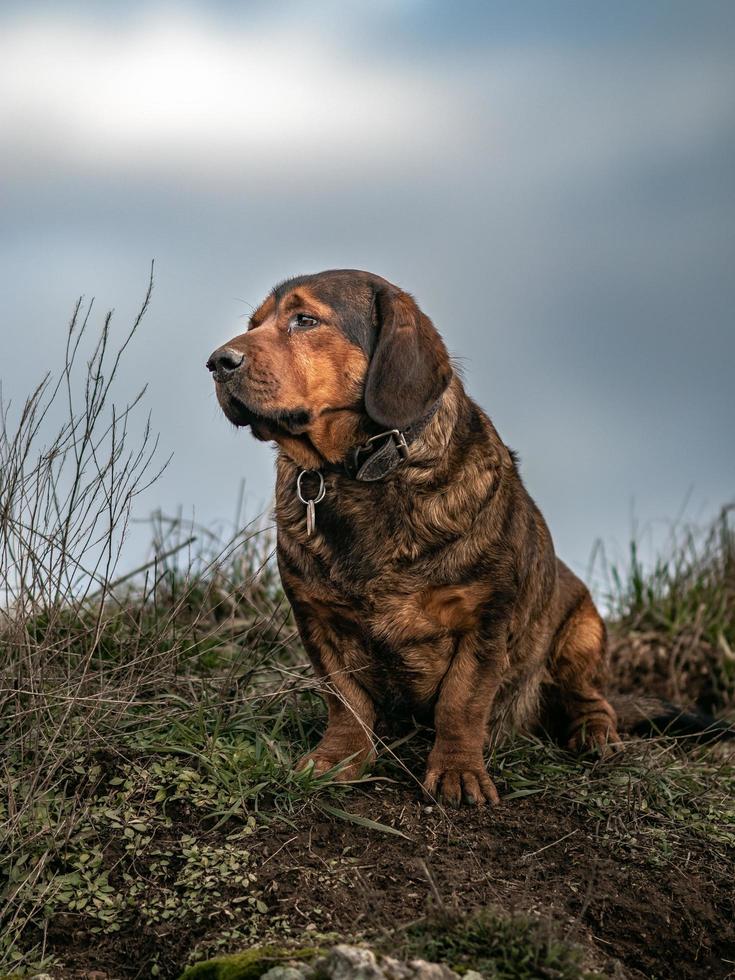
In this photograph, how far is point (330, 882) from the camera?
427cm

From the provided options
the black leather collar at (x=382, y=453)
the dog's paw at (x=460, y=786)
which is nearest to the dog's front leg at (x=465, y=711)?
the dog's paw at (x=460, y=786)

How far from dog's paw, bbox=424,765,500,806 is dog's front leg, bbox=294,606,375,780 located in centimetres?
30

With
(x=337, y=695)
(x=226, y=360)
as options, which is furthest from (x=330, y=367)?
(x=337, y=695)

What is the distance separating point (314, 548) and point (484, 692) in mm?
926

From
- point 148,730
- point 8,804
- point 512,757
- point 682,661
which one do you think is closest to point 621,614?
point 682,661

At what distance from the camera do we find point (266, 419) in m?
4.72

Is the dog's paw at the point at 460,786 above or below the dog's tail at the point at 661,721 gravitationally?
below

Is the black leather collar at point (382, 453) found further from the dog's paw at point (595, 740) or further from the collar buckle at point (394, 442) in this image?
the dog's paw at point (595, 740)

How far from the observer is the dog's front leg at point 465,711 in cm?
503

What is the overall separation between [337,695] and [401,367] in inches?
55.3

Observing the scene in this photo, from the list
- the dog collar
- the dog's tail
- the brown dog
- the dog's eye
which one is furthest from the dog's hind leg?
the dog's eye

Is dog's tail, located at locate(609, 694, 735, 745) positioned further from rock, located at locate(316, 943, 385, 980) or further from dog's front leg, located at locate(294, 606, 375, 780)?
rock, located at locate(316, 943, 385, 980)

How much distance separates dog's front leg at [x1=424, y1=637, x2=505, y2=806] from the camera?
503 cm

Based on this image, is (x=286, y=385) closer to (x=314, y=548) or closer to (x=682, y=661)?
(x=314, y=548)
